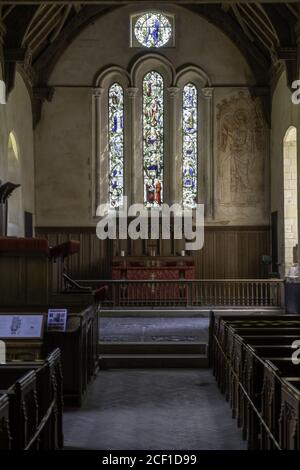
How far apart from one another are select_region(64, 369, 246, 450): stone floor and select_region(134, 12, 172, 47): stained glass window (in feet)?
38.4

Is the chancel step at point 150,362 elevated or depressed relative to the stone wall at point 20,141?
depressed

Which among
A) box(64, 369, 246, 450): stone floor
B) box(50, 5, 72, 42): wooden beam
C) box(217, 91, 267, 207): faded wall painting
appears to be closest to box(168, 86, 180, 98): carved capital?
box(217, 91, 267, 207): faded wall painting

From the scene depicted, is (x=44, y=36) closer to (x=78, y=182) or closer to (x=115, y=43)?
(x=115, y=43)

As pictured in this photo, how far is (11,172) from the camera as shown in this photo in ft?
53.1

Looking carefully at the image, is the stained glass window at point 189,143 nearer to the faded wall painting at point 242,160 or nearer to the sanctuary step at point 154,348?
the faded wall painting at point 242,160

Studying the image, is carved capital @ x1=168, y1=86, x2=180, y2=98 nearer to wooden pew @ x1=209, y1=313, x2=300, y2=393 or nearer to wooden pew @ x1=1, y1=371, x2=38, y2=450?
wooden pew @ x1=209, y1=313, x2=300, y2=393

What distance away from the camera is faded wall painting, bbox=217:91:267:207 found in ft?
61.1

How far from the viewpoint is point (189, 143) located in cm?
1897

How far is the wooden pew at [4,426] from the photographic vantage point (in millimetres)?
3658

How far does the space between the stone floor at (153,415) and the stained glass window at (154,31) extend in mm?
11716

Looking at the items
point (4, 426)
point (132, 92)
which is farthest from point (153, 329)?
point (4, 426)

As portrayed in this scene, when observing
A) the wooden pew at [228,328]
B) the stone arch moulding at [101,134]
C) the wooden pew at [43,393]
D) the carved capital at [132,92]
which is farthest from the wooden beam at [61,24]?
the wooden pew at [43,393]
